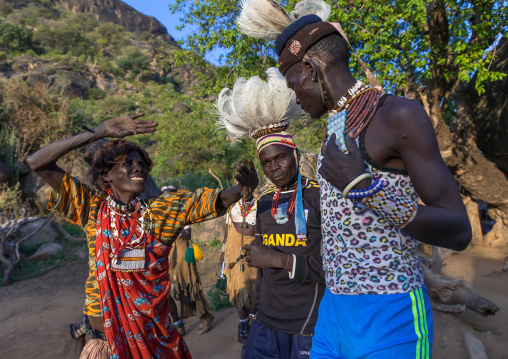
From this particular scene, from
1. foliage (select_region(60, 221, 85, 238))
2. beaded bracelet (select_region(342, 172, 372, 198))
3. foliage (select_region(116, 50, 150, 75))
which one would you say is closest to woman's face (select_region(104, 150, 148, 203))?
beaded bracelet (select_region(342, 172, 372, 198))

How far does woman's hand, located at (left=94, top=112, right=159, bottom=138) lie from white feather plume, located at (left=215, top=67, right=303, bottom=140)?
735 mm

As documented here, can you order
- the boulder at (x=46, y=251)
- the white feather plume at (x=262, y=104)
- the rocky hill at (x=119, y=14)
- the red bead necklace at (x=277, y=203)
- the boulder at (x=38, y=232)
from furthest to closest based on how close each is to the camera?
the rocky hill at (x=119, y=14), the boulder at (x=38, y=232), the boulder at (x=46, y=251), the white feather plume at (x=262, y=104), the red bead necklace at (x=277, y=203)

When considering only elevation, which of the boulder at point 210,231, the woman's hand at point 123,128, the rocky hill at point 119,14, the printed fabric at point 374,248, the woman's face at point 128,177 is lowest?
the boulder at point 210,231

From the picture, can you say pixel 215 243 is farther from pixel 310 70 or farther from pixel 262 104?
pixel 310 70

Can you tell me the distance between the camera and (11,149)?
11.4 m

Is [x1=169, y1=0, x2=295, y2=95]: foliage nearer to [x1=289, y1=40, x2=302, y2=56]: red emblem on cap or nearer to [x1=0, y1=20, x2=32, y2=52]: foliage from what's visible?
[x1=289, y1=40, x2=302, y2=56]: red emblem on cap

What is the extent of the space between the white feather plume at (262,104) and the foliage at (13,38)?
4409cm

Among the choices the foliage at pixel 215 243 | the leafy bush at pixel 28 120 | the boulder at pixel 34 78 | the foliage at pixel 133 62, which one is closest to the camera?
the foliage at pixel 215 243

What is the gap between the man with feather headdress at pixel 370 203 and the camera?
1095 mm

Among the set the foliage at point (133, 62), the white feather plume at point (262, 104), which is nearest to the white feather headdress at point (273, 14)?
the white feather plume at point (262, 104)

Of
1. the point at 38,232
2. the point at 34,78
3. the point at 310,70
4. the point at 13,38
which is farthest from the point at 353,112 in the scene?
the point at 13,38

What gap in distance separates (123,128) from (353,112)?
1649 mm

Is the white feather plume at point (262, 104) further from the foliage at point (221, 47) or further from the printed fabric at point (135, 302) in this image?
the foliage at point (221, 47)

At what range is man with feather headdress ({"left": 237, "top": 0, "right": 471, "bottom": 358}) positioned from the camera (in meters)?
1.09
